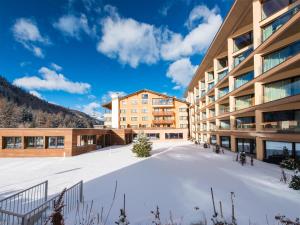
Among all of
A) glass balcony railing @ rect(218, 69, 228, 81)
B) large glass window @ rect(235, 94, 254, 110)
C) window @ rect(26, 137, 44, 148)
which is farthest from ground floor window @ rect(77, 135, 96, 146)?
glass balcony railing @ rect(218, 69, 228, 81)

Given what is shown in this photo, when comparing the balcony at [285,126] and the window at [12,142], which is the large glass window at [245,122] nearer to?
the balcony at [285,126]

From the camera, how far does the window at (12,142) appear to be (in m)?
24.3

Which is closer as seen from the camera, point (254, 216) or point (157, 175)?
point (254, 216)

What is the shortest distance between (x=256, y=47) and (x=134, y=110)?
4011cm

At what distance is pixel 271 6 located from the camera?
63.8ft

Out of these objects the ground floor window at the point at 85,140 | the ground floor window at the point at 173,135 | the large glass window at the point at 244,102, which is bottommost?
the ground floor window at the point at 173,135

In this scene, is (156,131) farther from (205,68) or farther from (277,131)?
(277,131)

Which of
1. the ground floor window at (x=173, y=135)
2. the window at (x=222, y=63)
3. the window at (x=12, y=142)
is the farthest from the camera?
the ground floor window at (x=173, y=135)

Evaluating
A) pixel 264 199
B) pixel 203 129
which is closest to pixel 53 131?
A: pixel 264 199

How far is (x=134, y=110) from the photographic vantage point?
56188mm

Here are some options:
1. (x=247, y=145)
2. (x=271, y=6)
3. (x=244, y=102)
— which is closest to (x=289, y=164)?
(x=247, y=145)

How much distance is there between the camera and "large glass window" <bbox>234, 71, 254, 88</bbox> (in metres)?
23.5

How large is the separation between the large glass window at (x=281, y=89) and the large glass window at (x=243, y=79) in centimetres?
404

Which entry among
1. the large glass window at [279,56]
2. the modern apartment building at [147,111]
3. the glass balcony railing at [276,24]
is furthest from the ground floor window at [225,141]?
the modern apartment building at [147,111]
